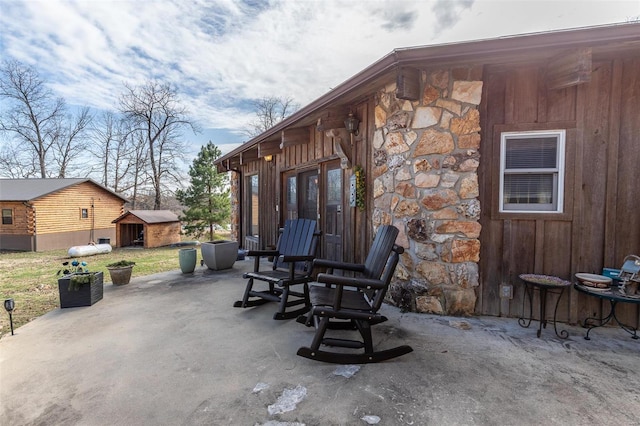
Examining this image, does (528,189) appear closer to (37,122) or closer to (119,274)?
(119,274)

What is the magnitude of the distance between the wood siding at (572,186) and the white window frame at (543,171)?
45 mm

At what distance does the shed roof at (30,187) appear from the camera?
502 inches

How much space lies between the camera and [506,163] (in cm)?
289

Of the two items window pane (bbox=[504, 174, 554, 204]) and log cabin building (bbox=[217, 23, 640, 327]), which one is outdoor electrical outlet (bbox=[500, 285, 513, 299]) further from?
window pane (bbox=[504, 174, 554, 204])

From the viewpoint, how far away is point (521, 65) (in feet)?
9.14

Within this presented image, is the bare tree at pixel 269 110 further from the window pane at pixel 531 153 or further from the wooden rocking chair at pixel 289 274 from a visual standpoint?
the window pane at pixel 531 153

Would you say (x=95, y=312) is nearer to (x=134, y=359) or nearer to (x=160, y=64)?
(x=134, y=359)

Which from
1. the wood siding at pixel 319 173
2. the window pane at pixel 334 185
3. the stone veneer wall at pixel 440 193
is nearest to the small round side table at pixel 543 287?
the stone veneer wall at pixel 440 193

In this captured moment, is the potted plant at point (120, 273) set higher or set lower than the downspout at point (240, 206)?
lower

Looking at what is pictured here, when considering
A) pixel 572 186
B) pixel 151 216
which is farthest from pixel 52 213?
pixel 572 186

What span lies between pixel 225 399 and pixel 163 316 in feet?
5.89

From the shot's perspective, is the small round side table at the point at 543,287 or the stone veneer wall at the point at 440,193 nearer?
the small round side table at the point at 543,287

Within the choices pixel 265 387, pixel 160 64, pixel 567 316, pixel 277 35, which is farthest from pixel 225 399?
pixel 160 64

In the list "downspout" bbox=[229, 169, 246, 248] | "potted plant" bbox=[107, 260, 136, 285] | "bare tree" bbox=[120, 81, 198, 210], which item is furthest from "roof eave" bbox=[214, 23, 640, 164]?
"bare tree" bbox=[120, 81, 198, 210]
